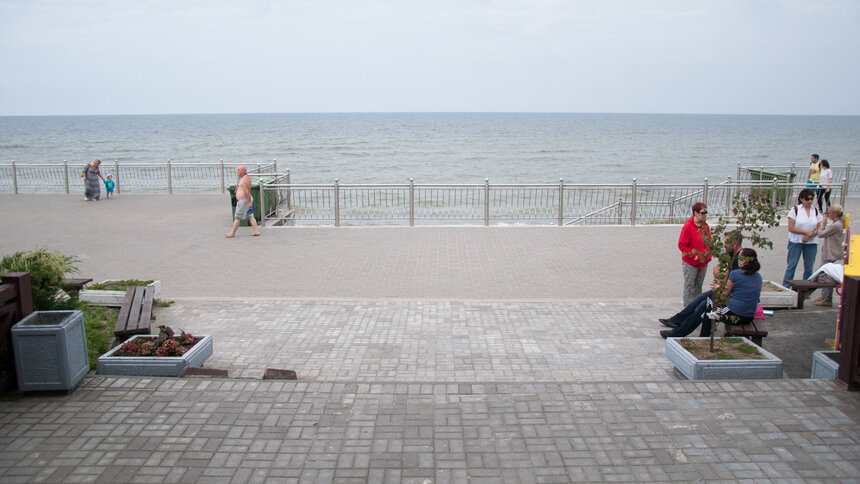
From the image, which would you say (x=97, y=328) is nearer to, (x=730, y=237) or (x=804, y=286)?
(x=730, y=237)

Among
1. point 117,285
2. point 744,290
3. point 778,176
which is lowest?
point 117,285

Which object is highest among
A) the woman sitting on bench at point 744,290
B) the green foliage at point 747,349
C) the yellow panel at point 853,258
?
the yellow panel at point 853,258

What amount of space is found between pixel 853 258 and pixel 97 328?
9.09m

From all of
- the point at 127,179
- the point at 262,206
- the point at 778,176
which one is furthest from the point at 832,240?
the point at 127,179

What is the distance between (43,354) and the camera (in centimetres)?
546

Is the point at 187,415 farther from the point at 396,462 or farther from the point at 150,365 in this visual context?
the point at 396,462

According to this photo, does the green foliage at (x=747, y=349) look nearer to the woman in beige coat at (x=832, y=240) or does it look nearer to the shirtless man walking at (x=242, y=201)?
the woman in beige coat at (x=832, y=240)

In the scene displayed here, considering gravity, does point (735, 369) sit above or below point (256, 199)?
below

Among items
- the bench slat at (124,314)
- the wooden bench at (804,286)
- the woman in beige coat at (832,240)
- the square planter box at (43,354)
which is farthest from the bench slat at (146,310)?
the woman in beige coat at (832,240)

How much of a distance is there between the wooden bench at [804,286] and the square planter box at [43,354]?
8814mm

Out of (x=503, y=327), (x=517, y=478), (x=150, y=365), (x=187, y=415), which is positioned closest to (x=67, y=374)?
(x=150, y=365)

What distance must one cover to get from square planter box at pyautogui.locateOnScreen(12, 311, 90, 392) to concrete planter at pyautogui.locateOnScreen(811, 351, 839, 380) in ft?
23.0

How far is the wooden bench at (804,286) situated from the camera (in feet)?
27.8

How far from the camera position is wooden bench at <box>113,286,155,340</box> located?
23.5ft
